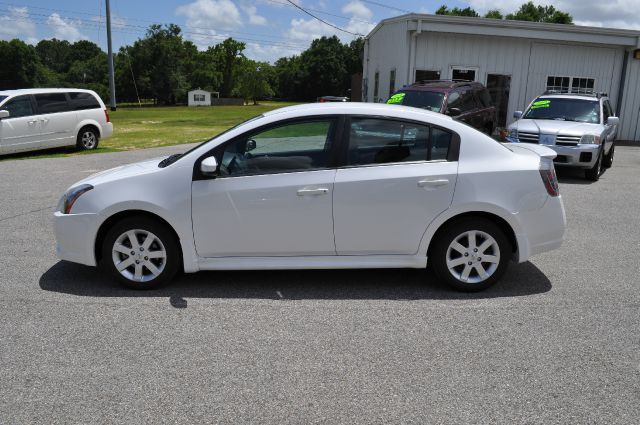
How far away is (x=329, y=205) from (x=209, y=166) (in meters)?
1.06

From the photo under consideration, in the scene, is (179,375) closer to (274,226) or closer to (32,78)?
(274,226)

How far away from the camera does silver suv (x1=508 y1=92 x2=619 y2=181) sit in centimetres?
1141

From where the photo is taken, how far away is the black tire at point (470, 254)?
4906 millimetres

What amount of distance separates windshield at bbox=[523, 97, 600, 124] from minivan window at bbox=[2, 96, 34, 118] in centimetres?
1268

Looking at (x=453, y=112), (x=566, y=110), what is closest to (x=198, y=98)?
(x=453, y=112)

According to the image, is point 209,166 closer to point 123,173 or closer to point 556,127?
point 123,173

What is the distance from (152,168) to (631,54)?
21.0m

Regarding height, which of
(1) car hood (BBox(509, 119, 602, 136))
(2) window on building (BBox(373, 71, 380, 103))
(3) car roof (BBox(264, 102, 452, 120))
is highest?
(2) window on building (BBox(373, 71, 380, 103))

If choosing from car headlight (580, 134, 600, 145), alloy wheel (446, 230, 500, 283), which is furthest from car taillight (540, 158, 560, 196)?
car headlight (580, 134, 600, 145)

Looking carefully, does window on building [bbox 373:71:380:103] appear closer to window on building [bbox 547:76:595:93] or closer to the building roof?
the building roof

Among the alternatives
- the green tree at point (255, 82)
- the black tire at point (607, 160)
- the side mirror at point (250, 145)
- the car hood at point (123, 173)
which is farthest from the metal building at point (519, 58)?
the green tree at point (255, 82)

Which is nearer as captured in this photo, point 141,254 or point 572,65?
point 141,254

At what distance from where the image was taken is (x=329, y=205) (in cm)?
478

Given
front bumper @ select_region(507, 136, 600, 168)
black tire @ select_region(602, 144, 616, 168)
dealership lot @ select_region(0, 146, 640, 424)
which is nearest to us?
dealership lot @ select_region(0, 146, 640, 424)
